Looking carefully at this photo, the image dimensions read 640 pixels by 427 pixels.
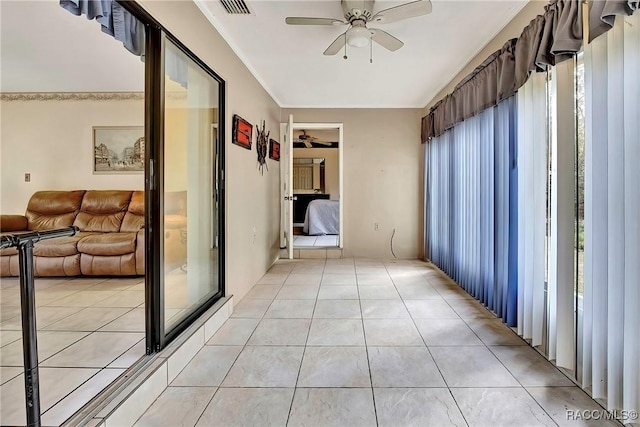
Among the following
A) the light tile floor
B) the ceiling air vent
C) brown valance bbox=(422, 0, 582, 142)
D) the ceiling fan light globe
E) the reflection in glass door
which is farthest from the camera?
the ceiling fan light globe

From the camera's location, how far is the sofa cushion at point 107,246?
3484mm

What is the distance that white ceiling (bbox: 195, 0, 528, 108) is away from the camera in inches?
88.5

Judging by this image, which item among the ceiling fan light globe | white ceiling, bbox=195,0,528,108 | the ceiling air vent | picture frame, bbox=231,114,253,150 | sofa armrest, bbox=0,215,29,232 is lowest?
sofa armrest, bbox=0,215,29,232

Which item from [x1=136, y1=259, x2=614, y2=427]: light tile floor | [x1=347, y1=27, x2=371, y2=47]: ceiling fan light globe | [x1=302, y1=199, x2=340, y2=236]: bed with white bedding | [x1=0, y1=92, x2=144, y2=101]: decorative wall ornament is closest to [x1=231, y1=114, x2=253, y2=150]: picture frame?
[x1=347, y1=27, x2=371, y2=47]: ceiling fan light globe

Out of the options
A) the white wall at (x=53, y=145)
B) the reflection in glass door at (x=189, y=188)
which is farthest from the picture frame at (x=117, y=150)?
the reflection in glass door at (x=189, y=188)

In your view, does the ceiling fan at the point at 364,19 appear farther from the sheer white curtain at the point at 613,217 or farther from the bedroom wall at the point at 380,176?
the bedroom wall at the point at 380,176

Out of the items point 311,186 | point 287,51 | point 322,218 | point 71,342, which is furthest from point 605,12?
point 311,186

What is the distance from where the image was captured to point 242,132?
3.03m

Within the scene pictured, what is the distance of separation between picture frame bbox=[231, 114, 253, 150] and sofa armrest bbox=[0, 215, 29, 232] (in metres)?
3.03

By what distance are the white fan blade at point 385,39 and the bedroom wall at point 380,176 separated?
253cm

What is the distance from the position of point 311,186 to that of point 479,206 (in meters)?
6.83

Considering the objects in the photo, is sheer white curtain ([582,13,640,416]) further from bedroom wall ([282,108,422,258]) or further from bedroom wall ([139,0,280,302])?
bedroom wall ([282,108,422,258])

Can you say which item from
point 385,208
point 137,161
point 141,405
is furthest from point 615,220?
point 137,161

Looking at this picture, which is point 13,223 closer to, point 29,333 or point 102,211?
point 102,211
